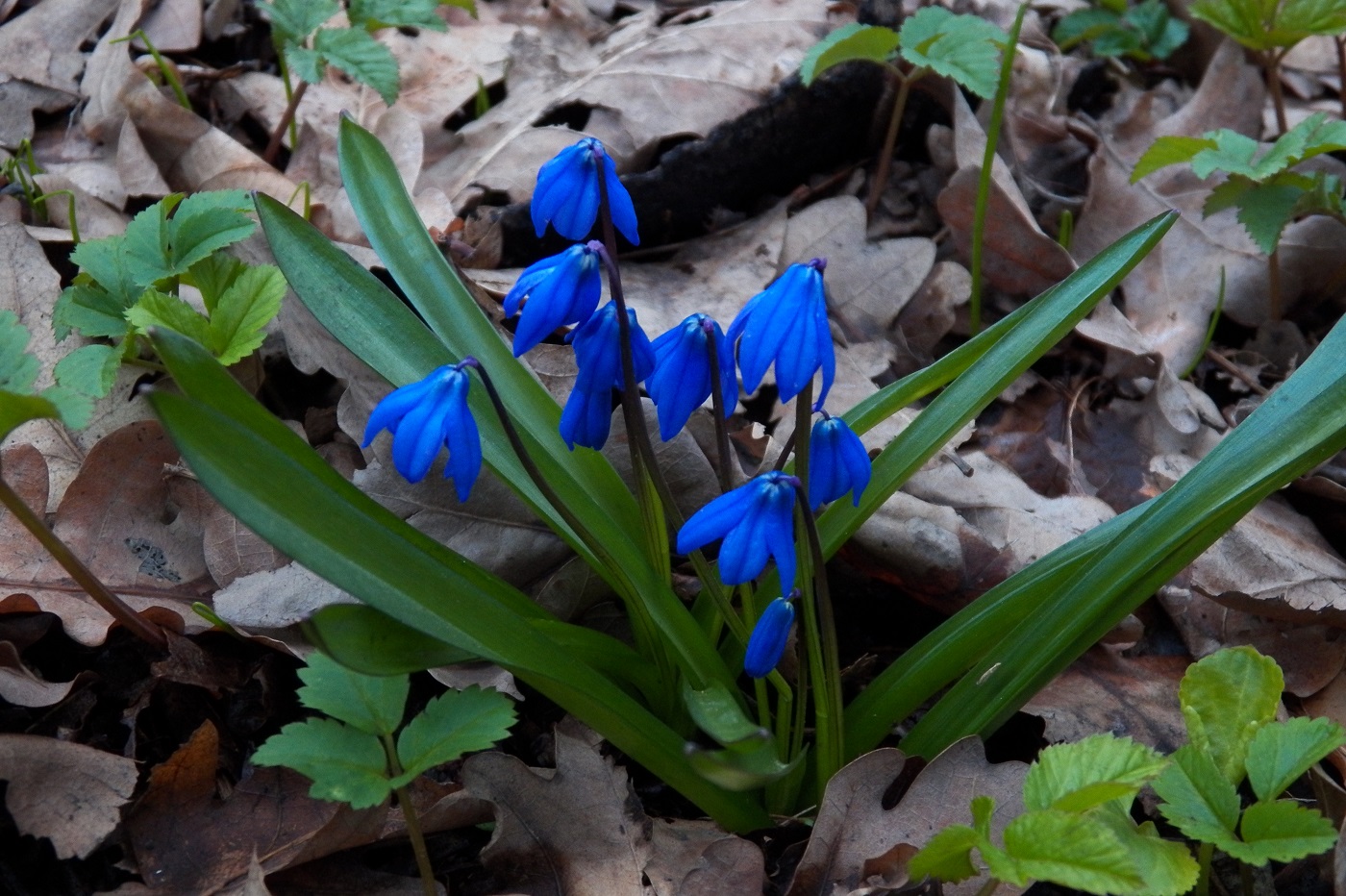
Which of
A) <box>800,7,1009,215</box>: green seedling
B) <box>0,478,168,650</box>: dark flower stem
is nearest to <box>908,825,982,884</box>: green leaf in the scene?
<box>0,478,168,650</box>: dark flower stem

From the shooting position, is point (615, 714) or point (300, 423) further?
point (300, 423)

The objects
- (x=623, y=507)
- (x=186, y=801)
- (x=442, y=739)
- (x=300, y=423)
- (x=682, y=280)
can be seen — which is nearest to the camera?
(x=442, y=739)

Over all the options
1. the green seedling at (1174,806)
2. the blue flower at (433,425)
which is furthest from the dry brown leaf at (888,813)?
the blue flower at (433,425)

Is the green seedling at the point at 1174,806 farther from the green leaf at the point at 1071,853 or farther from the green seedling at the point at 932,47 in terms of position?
the green seedling at the point at 932,47

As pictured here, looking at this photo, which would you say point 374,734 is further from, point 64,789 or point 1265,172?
point 1265,172

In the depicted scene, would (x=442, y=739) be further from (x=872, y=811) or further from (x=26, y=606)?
(x=26, y=606)

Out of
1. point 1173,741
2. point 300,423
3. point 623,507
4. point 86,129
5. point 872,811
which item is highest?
point 86,129

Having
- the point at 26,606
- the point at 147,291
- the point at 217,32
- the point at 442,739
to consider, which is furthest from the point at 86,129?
the point at 442,739
